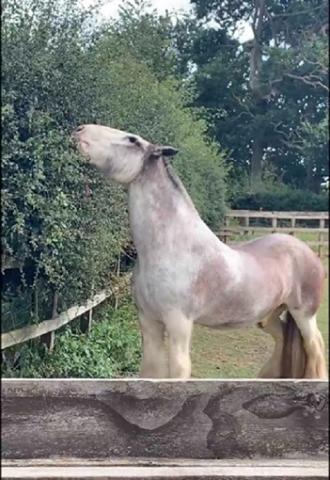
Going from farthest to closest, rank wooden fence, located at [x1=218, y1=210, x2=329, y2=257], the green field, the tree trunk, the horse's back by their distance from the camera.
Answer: the green field → the horse's back → the tree trunk → wooden fence, located at [x1=218, y1=210, x2=329, y2=257]

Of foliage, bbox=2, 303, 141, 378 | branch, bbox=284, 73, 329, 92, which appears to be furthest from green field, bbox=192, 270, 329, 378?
branch, bbox=284, 73, 329, 92

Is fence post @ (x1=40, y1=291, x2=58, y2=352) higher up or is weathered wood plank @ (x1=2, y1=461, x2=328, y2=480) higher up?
fence post @ (x1=40, y1=291, x2=58, y2=352)

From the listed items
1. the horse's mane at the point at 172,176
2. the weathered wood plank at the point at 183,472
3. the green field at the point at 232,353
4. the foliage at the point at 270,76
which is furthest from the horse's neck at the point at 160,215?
the weathered wood plank at the point at 183,472

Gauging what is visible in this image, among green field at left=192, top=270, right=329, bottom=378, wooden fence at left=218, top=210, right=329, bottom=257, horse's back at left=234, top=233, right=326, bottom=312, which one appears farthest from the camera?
green field at left=192, top=270, right=329, bottom=378

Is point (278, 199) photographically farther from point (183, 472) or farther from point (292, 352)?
point (183, 472)

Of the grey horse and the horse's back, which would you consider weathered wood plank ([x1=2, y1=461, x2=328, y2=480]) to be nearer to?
the grey horse

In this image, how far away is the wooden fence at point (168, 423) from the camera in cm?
116

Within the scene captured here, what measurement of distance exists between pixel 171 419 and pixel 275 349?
0.24m

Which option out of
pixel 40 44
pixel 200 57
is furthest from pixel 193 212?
pixel 40 44

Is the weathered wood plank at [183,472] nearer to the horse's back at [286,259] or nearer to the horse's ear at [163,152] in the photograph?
the horse's back at [286,259]

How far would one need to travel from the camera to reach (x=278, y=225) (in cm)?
116

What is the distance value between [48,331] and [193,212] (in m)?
0.31

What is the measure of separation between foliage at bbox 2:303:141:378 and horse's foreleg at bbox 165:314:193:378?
0.20 m

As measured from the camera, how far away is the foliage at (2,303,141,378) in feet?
4.21
